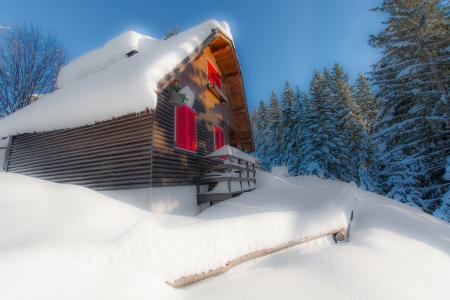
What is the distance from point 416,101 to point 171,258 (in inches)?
538

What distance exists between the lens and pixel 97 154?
662 cm

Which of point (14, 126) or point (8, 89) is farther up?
point (8, 89)

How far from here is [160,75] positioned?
5.47 meters

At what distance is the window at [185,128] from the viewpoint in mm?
7176

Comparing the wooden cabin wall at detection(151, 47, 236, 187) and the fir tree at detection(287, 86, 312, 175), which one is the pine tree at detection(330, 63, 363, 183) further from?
the wooden cabin wall at detection(151, 47, 236, 187)

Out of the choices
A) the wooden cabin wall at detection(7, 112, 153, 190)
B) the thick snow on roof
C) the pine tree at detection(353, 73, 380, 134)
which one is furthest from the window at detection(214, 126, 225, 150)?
the pine tree at detection(353, 73, 380, 134)

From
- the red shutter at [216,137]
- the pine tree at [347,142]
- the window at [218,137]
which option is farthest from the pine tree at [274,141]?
the red shutter at [216,137]

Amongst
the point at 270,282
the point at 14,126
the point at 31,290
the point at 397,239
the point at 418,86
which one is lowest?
the point at 397,239

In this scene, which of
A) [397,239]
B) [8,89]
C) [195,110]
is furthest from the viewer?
[8,89]

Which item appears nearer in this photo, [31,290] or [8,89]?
[31,290]

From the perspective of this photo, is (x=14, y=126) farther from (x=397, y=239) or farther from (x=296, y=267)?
(x=397, y=239)

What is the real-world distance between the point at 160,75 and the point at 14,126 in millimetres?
7155

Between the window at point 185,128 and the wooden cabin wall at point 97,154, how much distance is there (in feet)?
4.39

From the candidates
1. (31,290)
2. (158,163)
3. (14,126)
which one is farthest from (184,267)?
(14,126)
